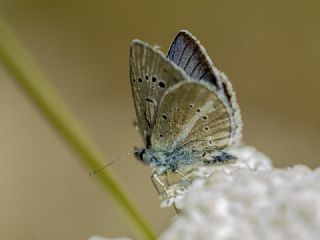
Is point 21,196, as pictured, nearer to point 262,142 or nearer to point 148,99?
point 262,142

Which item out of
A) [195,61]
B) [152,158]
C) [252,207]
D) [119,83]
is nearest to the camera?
[252,207]

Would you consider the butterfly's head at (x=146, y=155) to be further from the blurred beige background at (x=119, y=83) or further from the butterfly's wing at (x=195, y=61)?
the blurred beige background at (x=119, y=83)

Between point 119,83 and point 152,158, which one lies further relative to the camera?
point 119,83

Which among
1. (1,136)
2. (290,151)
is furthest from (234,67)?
(1,136)

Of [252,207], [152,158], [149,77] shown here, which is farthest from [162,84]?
[252,207]

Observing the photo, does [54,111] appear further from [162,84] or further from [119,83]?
[119,83]

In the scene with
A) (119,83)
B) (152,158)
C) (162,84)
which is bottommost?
(119,83)

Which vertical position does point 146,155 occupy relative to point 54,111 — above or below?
below
